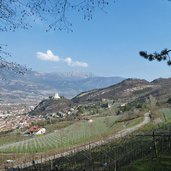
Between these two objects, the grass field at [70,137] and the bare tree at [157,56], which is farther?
the grass field at [70,137]

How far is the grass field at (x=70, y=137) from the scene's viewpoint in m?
78.0

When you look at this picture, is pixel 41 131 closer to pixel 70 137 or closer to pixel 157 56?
pixel 70 137

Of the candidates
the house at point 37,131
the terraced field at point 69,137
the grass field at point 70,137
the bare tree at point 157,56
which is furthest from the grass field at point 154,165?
the house at point 37,131

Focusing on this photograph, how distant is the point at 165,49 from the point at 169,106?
85178 mm

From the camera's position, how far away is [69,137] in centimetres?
8738

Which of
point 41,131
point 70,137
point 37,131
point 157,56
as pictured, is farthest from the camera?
point 41,131

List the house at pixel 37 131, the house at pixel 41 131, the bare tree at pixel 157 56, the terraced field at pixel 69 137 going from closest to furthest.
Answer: the bare tree at pixel 157 56 → the terraced field at pixel 69 137 → the house at pixel 41 131 → the house at pixel 37 131

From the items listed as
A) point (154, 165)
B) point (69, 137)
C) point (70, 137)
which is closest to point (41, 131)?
point (69, 137)

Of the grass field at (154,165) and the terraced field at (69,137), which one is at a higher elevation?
the terraced field at (69,137)

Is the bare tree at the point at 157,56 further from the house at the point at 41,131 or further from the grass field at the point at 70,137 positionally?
the house at the point at 41,131

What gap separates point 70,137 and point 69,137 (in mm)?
224

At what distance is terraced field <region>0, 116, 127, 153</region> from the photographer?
77938 millimetres

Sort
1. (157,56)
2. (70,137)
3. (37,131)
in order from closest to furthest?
(157,56), (70,137), (37,131)

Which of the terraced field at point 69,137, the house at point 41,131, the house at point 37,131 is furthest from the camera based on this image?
the house at point 37,131
